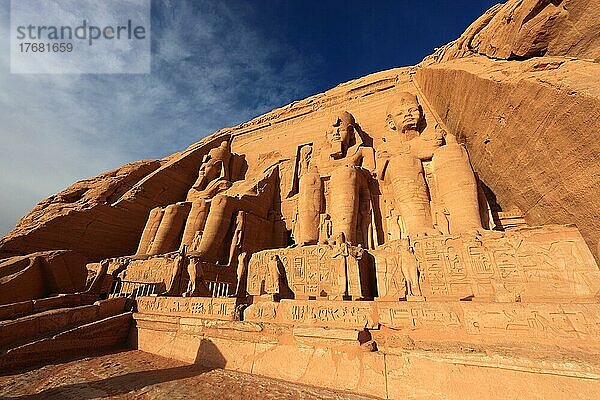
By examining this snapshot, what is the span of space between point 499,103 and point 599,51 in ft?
3.69

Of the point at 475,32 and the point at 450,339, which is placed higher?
the point at 475,32

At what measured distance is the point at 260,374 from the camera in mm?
3383

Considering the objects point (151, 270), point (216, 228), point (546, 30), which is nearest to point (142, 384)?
point (151, 270)

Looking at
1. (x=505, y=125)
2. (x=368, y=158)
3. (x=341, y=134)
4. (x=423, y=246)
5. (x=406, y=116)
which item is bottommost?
(x=423, y=246)

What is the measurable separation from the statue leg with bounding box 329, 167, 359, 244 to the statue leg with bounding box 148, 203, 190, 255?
4.29 meters

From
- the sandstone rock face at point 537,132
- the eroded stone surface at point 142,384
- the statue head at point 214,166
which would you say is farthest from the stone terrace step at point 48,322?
the sandstone rock face at point 537,132

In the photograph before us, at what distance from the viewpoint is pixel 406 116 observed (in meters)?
6.18

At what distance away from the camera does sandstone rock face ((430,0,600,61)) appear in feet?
11.6

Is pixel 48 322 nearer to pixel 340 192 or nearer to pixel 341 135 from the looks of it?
pixel 340 192

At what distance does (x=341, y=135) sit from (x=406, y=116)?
5.62 feet

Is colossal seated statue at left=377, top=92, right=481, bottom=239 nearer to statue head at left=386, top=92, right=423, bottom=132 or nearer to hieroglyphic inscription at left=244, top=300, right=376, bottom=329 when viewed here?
statue head at left=386, top=92, right=423, bottom=132

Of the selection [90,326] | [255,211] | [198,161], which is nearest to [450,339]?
[90,326]

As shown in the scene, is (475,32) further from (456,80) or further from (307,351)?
(307,351)

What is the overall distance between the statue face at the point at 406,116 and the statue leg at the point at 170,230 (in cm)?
584
